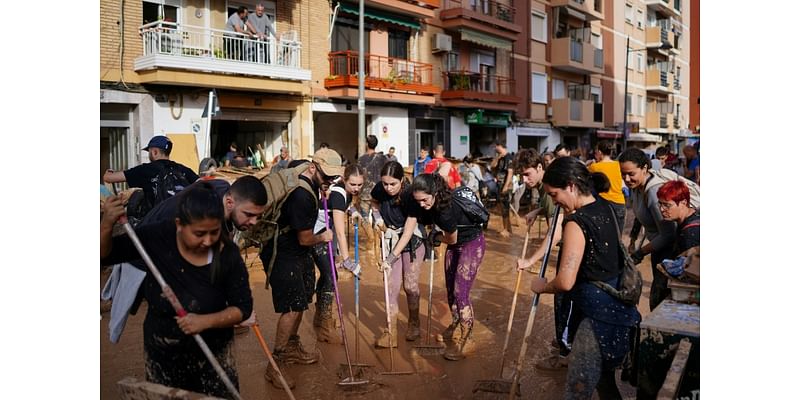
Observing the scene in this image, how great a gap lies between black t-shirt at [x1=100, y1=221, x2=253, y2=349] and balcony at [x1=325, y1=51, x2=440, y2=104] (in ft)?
47.0

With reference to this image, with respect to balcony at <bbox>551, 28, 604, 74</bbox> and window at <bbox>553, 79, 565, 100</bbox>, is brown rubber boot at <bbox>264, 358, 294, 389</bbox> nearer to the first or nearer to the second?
balcony at <bbox>551, 28, 604, 74</bbox>

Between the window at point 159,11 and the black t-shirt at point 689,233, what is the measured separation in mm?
11885

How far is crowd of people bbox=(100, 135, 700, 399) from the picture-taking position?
2760 mm

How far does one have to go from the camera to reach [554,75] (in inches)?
1053

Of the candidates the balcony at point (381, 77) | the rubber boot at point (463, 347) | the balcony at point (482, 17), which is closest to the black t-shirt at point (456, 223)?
the rubber boot at point (463, 347)

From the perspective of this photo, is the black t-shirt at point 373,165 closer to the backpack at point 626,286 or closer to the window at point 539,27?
the backpack at point 626,286

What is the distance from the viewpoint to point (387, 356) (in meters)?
5.52

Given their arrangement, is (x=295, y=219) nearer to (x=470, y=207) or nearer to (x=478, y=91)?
(x=470, y=207)

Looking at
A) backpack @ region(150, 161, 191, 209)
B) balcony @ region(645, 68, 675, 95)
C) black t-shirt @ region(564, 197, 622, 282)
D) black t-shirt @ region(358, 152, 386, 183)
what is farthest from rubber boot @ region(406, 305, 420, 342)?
balcony @ region(645, 68, 675, 95)

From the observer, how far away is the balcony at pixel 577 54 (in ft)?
85.2

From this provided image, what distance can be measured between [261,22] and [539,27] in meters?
14.3

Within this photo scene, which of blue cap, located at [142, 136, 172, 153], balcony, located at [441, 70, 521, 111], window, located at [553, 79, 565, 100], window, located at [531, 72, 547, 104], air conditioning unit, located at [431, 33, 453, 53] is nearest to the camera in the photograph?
blue cap, located at [142, 136, 172, 153]

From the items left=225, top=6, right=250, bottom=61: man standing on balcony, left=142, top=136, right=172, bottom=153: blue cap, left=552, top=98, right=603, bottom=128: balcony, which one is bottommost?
left=142, top=136, right=172, bottom=153: blue cap

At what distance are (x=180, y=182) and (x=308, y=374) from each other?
207 cm
